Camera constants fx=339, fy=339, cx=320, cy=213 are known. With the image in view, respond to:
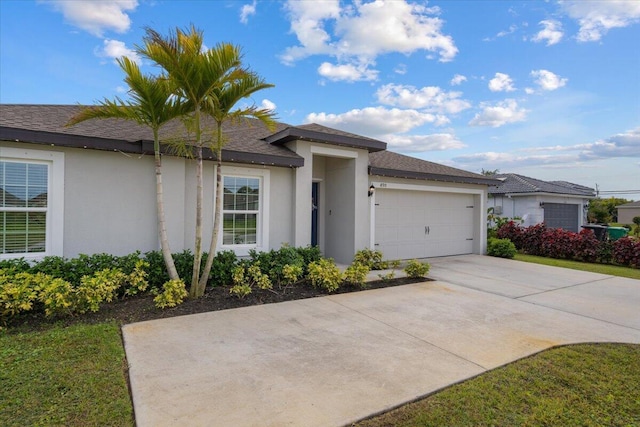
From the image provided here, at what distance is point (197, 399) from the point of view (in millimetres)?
3008

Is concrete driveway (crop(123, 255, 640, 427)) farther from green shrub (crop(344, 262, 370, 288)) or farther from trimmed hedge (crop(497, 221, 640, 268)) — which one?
trimmed hedge (crop(497, 221, 640, 268))

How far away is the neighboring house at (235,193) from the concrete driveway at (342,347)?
2.75 m

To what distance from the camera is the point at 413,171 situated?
35.9ft

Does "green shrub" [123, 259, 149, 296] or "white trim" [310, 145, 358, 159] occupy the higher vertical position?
"white trim" [310, 145, 358, 159]

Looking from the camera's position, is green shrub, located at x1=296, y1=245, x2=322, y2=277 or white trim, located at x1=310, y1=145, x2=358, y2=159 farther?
white trim, located at x1=310, y1=145, x2=358, y2=159

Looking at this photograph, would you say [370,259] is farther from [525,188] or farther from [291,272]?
[525,188]

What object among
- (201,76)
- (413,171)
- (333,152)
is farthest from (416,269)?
(201,76)

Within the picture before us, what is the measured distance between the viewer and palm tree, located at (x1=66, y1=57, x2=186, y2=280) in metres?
5.52

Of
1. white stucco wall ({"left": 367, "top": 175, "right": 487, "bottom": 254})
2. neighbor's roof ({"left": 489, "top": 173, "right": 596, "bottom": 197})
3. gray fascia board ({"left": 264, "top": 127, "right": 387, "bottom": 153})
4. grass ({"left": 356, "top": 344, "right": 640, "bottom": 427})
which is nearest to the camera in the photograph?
grass ({"left": 356, "top": 344, "right": 640, "bottom": 427})

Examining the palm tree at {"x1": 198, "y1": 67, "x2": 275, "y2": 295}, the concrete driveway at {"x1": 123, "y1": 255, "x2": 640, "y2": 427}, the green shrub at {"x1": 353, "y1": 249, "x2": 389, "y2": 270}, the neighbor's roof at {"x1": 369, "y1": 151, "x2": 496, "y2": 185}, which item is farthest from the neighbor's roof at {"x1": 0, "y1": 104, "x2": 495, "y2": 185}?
the concrete driveway at {"x1": 123, "y1": 255, "x2": 640, "y2": 427}

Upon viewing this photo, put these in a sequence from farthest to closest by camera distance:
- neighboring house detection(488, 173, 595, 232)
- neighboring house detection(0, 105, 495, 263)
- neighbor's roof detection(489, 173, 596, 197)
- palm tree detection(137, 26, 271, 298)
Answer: neighbor's roof detection(489, 173, 596, 197) < neighboring house detection(488, 173, 595, 232) < neighboring house detection(0, 105, 495, 263) < palm tree detection(137, 26, 271, 298)

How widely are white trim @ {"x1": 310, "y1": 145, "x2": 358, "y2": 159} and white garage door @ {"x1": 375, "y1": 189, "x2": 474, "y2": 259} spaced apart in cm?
165

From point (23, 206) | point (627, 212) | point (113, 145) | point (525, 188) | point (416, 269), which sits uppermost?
point (525, 188)

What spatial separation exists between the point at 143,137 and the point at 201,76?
2462 mm
